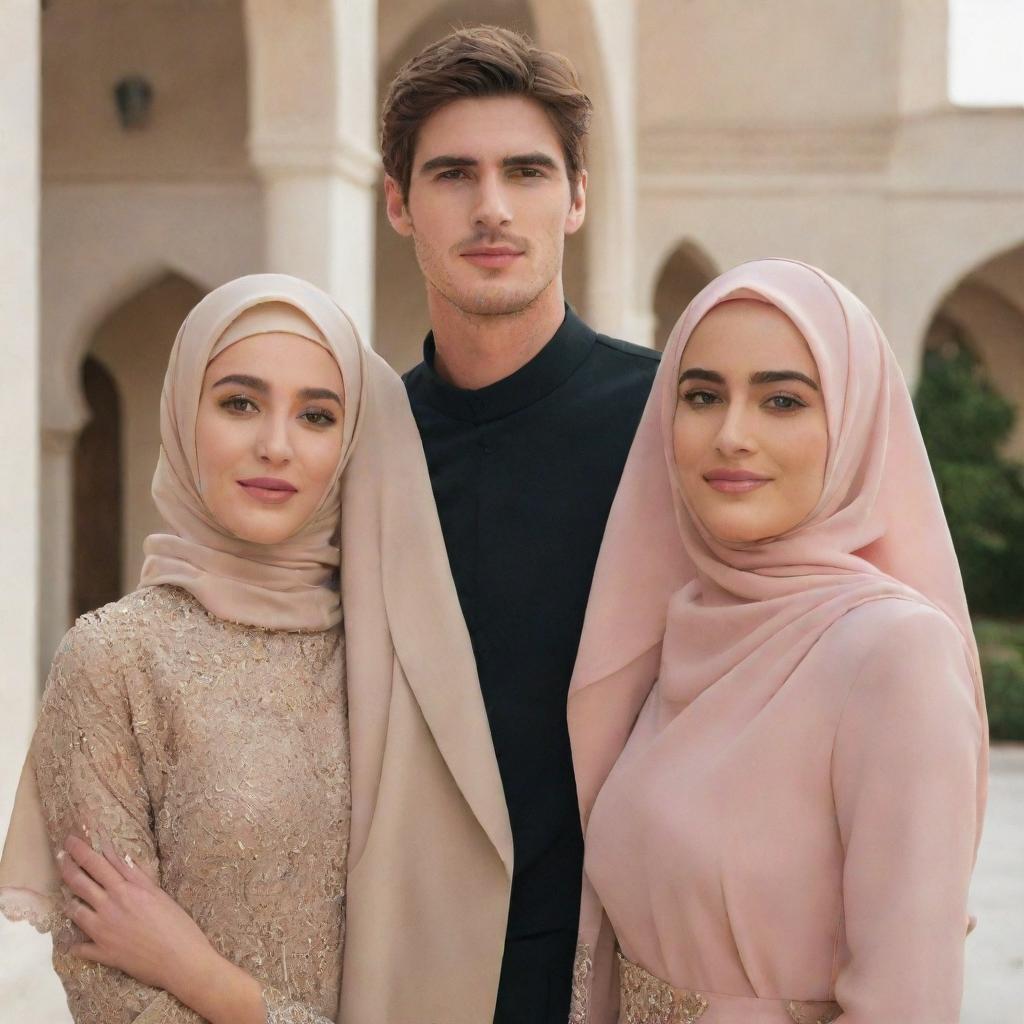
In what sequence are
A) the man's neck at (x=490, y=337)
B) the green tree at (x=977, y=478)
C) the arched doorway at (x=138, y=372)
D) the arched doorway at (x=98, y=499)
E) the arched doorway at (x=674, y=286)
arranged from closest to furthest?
the man's neck at (x=490, y=337) < the arched doorway at (x=138, y=372) < the arched doorway at (x=98, y=499) < the green tree at (x=977, y=478) < the arched doorway at (x=674, y=286)

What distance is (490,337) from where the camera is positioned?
7.59 ft

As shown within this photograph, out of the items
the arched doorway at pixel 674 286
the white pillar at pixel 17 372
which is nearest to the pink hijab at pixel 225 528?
the white pillar at pixel 17 372

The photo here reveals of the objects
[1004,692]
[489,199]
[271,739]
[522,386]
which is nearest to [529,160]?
[489,199]

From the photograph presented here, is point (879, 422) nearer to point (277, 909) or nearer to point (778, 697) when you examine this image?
point (778, 697)

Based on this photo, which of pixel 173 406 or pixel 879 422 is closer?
pixel 879 422

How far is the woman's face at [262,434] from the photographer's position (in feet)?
6.46

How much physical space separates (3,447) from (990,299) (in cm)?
1422

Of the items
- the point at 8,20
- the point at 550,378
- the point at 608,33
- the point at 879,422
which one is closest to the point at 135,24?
the point at 608,33

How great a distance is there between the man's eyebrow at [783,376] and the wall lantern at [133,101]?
26.4ft

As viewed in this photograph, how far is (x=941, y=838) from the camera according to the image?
1.59 m

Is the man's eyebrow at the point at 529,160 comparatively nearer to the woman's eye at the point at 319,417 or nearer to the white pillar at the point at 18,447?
the woman's eye at the point at 319,417

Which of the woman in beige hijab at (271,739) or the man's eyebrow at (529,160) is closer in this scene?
the woman in beige hijab at (271,739)

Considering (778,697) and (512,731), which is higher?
(778,697)

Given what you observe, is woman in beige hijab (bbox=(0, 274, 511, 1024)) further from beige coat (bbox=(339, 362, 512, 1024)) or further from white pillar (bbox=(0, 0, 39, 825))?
white pillar (bbox=(0, 0, 39, 825))
